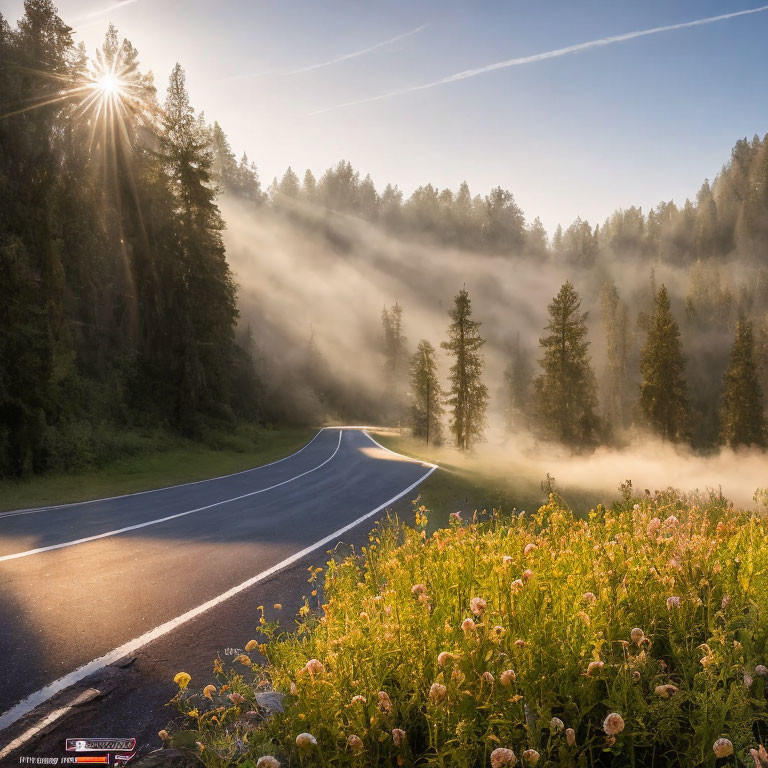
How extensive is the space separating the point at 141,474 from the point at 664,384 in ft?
154

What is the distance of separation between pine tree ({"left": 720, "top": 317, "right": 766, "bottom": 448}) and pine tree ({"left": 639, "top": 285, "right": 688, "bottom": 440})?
5754mm

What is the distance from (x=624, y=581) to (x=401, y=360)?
95.8m

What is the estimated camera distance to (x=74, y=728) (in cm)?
345

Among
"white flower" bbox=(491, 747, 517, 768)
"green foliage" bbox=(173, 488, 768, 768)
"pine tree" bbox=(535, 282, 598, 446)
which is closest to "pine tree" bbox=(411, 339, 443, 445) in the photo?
"pine tree" bbox=(535, 282, 598, 446)

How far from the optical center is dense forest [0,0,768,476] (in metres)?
18.6

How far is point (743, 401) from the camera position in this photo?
5106cm

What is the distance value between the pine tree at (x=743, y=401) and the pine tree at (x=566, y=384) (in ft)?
57.5

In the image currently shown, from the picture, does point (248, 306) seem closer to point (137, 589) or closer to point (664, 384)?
point (664, 384)

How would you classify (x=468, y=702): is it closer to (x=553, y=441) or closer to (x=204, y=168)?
(x=204, y=168)

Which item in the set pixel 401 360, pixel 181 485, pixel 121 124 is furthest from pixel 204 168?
pixel 401 360

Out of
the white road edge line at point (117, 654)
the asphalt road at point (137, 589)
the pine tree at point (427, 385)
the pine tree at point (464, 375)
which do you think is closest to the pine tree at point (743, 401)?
the pine tree at point (464, 375)

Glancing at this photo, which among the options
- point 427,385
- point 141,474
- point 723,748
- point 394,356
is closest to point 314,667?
point 723,748

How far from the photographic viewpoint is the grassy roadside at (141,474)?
48.0 feet

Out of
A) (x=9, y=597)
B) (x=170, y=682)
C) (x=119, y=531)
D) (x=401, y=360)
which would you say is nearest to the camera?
(x=170, y=682)
